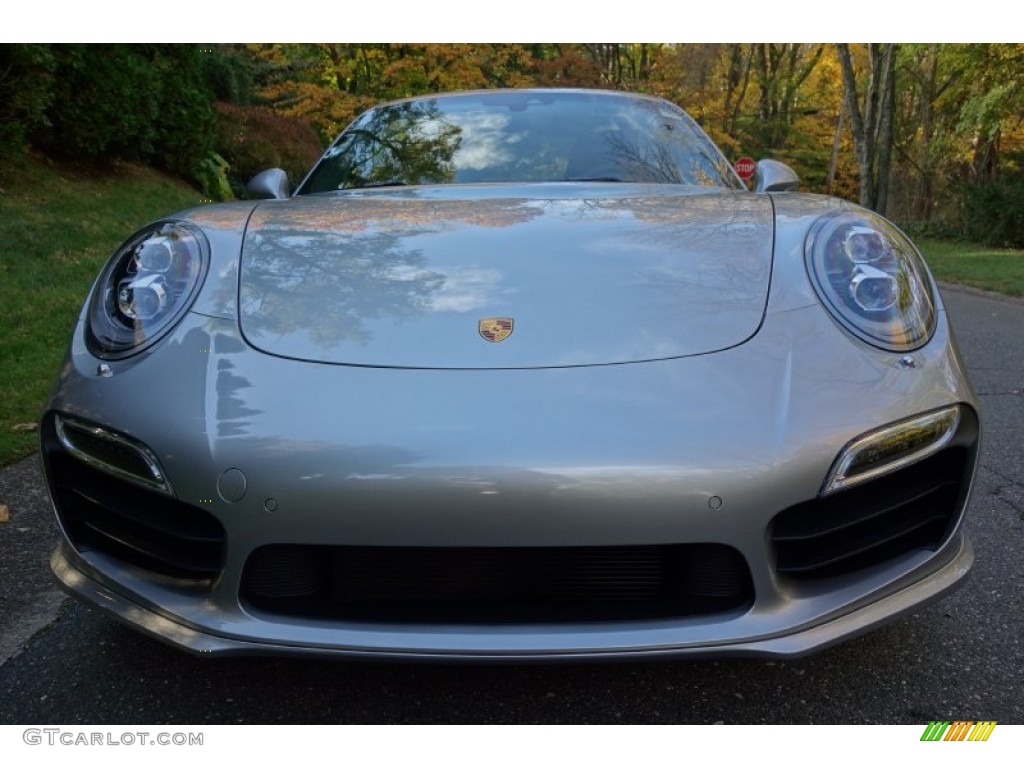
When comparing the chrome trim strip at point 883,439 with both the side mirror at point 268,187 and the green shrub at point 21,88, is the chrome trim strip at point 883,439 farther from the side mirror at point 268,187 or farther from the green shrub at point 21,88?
the green shrub at point 21,88

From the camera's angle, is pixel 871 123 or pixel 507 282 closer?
pixel 507 282

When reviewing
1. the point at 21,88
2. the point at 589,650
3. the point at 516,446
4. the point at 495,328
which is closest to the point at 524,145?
the point at 495,328

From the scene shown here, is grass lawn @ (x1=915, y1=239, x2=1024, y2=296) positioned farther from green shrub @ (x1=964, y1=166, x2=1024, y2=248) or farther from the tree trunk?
the tree trunk

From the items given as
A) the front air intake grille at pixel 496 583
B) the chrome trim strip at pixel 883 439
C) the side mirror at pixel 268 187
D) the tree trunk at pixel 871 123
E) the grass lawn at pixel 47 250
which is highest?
the side mirror at pixel 268 187

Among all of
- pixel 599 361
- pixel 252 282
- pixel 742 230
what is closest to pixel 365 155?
pixel 252 282

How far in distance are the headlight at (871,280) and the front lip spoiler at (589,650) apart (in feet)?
1.36

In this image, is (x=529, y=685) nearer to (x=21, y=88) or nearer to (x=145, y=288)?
(x=145, y=288)

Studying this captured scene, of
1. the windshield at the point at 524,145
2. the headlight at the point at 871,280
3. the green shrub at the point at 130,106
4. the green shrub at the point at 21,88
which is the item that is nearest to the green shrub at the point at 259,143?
the green shrub at the point at 130,106

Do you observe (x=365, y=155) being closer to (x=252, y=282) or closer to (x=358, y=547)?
(x=252, y=282)

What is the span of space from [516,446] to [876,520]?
0.67 m

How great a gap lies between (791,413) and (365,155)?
196cm

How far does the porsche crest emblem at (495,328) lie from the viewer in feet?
5.32

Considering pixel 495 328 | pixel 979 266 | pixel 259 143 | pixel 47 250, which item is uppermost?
pixel 495 328

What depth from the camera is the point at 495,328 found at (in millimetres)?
1641
